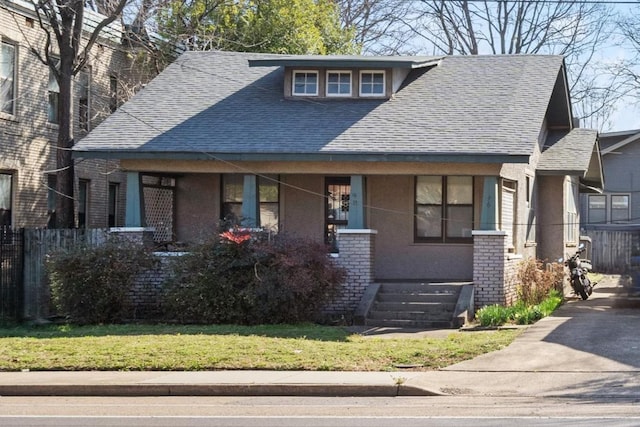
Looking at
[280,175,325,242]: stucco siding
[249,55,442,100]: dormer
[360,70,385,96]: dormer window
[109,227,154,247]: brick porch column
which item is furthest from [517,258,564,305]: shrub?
[109,227,154,247]: brick porch column

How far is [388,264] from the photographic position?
2209cm

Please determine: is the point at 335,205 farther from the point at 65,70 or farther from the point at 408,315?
the point at 65,70

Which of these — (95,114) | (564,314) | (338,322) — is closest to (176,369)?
(338,322)

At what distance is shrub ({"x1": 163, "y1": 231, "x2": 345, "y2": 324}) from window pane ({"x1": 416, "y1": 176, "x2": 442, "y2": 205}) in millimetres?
3797

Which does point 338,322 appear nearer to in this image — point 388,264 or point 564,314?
point 388,264

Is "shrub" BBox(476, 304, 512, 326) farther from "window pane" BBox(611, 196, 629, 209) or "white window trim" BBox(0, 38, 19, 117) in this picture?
"window pane" BBox(611, 196, 629, 209)

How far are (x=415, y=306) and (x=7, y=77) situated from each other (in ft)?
40.1

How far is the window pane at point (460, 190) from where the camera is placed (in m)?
22.2

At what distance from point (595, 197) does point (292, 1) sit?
565 inches

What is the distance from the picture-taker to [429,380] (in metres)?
13.4

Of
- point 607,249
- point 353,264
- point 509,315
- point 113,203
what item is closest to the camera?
point 509,315

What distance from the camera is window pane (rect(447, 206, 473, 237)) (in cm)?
2206

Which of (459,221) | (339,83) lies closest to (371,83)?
(339,83)

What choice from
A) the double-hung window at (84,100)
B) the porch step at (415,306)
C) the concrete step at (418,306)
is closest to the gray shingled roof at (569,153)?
the porch step at (415,306)
